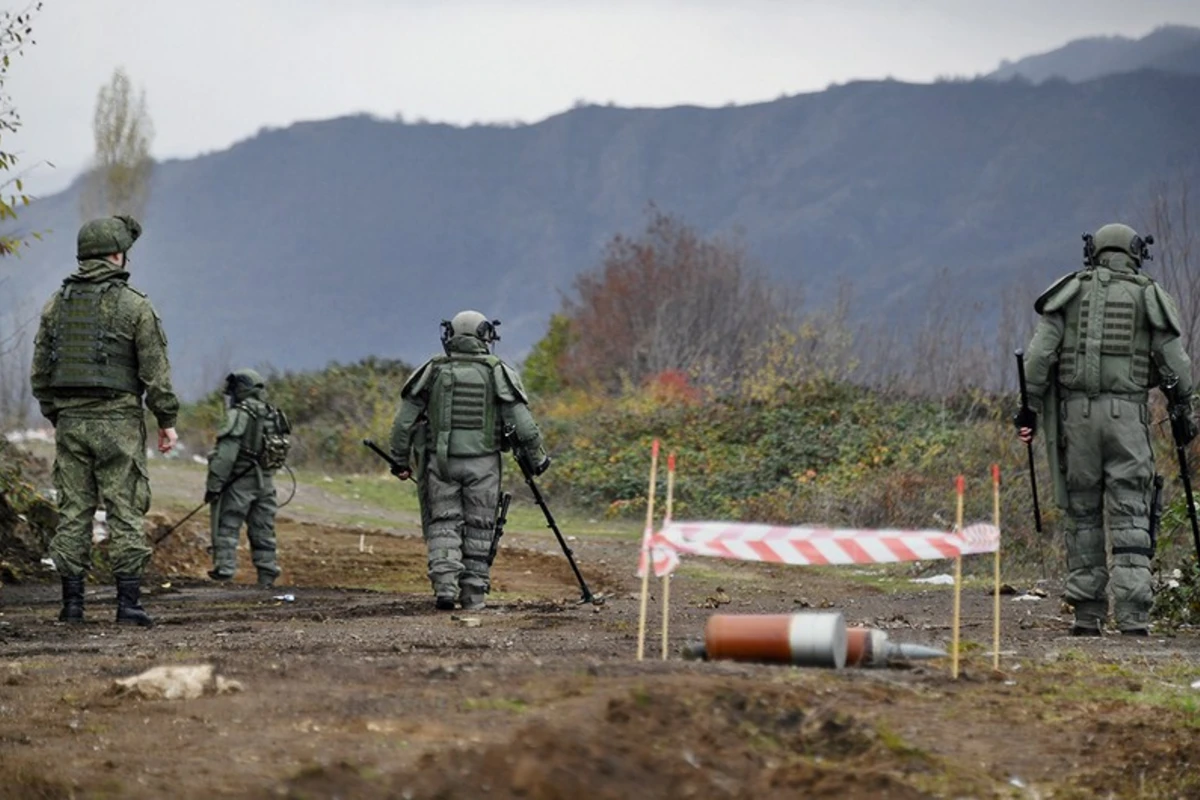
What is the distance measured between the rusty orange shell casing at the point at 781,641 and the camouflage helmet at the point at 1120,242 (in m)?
5.16

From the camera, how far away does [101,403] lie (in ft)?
48.0

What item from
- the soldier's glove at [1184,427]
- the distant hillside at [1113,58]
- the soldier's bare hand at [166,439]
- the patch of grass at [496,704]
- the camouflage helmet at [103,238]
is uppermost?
the distant hillside at [1113,58]

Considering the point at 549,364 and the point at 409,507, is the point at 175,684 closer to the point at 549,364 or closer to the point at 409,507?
the point at 409,507

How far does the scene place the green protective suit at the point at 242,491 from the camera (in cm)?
2136

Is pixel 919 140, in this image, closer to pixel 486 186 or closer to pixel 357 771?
pixel 486 186

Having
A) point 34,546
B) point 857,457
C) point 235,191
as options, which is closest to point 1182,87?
point 235,191

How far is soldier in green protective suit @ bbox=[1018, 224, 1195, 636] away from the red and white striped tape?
13.9 ft

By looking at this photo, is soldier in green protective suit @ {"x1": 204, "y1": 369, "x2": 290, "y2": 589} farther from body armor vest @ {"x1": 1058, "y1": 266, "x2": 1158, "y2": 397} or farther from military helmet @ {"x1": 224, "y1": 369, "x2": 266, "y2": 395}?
body armor vest @ {"x1": 1058, "y1": 266, "x2": 1158, "y2": 397}

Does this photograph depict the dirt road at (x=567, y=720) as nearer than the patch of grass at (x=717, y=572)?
Yes

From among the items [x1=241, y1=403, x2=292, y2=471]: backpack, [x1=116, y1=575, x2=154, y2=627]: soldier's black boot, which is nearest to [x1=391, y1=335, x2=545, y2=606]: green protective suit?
[x1=116, y1=575, x2=154, y2=627]: soldier's black boot

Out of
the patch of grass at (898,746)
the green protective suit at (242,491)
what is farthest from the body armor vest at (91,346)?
the patch of grass at (898,746)

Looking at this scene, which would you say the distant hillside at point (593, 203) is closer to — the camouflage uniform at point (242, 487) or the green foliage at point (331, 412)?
the green foliage at point (331, 412)

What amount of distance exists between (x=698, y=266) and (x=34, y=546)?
40.4m

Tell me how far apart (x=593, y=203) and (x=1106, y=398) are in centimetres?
13102
